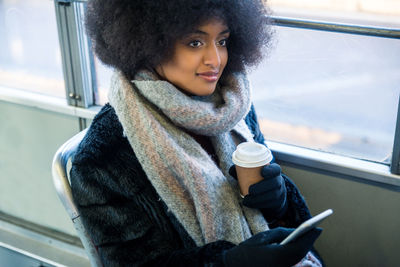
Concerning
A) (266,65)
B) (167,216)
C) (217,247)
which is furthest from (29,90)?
(217,247)

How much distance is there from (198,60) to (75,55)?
87 centimetres

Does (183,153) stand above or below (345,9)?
below

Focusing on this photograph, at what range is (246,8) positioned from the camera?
1.34 meters

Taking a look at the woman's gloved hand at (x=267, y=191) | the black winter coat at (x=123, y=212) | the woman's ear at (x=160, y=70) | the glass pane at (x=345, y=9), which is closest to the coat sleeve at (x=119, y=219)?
the black winter coat at (x=123, y=212)

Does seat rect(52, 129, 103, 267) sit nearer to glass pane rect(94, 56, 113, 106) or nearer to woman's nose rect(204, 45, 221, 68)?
woman's nose rect(204, 45, 221, 68)

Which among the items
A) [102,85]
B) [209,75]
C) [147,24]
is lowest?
[102,85]

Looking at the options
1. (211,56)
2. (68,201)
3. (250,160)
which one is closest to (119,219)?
(68,201)

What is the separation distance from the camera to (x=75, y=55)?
6.43 ft

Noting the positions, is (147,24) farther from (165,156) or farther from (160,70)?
(165,156)

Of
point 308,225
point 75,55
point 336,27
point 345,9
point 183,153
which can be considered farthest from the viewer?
point 75,55

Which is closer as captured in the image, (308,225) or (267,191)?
(308,225)

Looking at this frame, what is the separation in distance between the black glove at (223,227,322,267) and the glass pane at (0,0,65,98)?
1261 millimetres

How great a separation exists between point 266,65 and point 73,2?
74 centimetres

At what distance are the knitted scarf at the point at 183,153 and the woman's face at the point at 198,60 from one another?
0.04 metres
